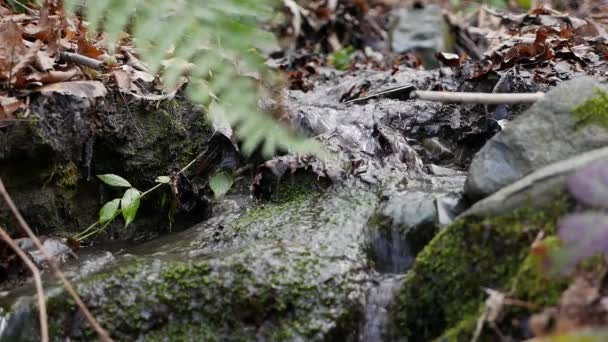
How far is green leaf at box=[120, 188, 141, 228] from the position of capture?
121 inches

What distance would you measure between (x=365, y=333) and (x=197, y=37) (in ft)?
4.72

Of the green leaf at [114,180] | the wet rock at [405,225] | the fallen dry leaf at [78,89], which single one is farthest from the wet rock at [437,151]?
the fallen dry leaf at [78,89]

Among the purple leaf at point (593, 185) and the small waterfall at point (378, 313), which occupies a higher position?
the purple leaf at point (593, 185)

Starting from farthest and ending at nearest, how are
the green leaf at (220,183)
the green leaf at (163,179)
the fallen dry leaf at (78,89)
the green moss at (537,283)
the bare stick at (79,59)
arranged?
1. the green leaf at (220,183)
2. the green leaf at (163,179)
3. the bare stick at (79,59)
4. the fallen dry leaf at (78,89)
5. the green moss at (537,283)

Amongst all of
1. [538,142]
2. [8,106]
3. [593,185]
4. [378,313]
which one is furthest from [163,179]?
[593,185]

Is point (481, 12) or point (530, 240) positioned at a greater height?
point (530, 240)

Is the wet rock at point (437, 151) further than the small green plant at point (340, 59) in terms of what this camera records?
No

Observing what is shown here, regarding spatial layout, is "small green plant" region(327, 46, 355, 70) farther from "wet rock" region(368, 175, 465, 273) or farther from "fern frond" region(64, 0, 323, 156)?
"fern frond" region(64, 0, 323, 156)

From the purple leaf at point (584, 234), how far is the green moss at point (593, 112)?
0.98 metres

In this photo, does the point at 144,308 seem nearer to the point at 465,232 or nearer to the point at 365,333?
the point at 365,333

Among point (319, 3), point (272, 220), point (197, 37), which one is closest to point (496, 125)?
point (272, 220)

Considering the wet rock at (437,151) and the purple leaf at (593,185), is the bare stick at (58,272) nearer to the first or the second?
the purple leaf at (593,185)

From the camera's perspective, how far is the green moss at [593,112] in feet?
7.57

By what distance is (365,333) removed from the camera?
7.58 feet
